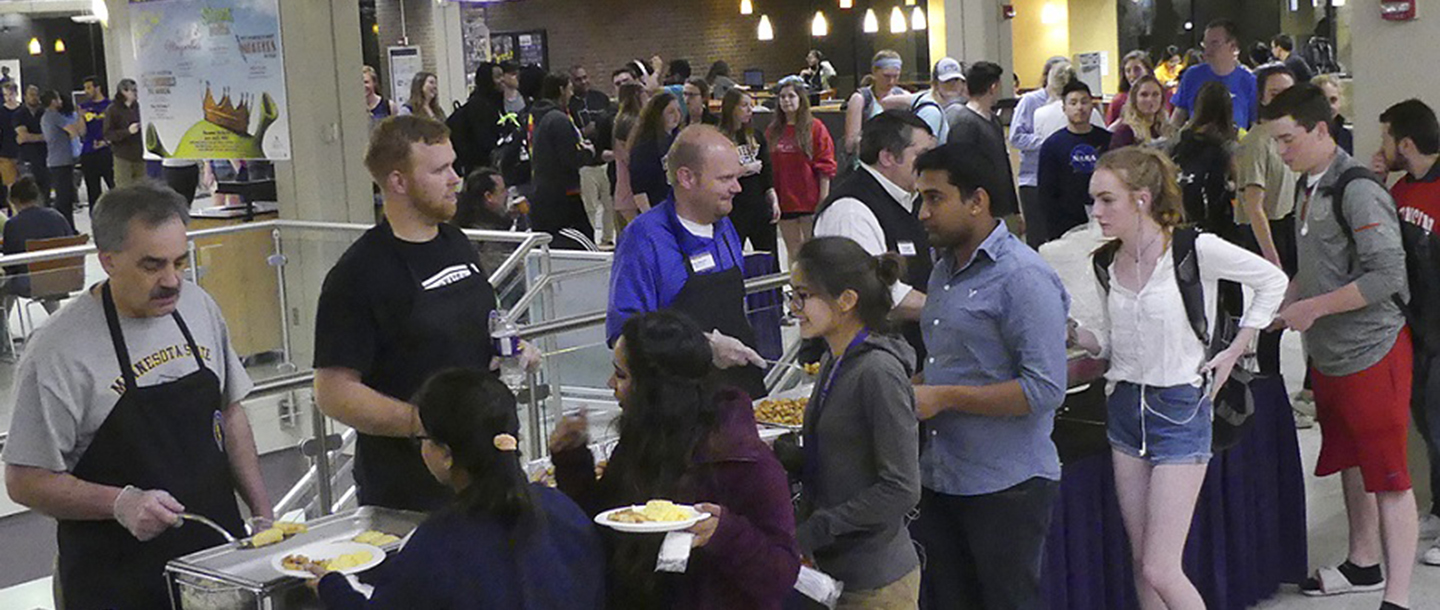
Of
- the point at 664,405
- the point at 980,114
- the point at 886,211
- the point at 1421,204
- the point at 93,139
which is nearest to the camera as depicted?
the point at 664,405

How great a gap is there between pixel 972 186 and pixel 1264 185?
13.7 feet

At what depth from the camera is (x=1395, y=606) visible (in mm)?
5074

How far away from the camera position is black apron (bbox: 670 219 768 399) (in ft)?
14.2

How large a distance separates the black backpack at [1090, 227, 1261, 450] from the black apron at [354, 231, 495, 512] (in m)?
1.74

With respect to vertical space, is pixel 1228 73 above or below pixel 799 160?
above

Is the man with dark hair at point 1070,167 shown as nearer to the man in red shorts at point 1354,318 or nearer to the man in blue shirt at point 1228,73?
the man in blue shirt at point 1228,73

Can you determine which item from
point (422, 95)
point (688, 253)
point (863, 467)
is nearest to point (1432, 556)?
point (688, 253)

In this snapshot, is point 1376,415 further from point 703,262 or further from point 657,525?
point 657,525

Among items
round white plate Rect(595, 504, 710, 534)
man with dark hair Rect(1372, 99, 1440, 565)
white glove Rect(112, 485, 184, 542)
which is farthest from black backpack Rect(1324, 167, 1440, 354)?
white glove Rect(112, 485, 184, 542)

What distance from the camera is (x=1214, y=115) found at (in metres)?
7.70

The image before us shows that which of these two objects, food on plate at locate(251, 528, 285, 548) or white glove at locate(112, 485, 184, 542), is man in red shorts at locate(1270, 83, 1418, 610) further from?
white glove at locate(112, 485, 184, 542)

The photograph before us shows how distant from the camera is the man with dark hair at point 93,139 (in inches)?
699

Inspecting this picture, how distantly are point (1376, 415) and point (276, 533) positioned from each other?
3.52 metres

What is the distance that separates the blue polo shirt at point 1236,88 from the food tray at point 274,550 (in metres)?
Answer: 7.41
